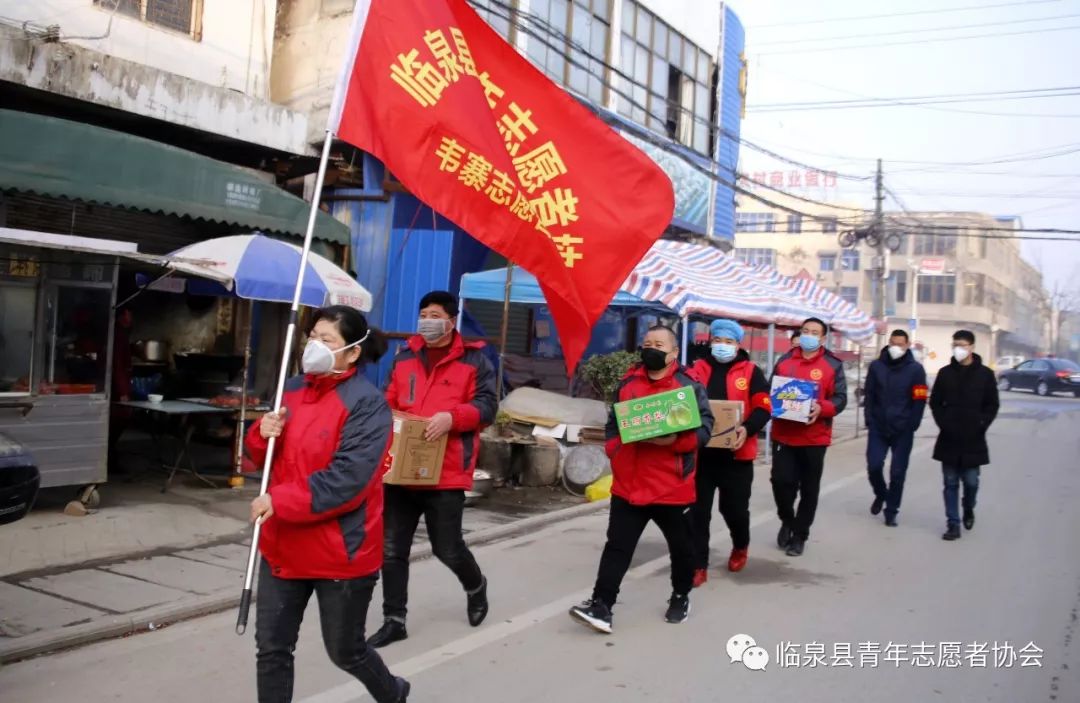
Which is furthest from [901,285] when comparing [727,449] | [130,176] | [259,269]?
[727,449]

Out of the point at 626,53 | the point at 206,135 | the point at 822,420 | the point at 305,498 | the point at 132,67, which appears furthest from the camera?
the point at 626,53

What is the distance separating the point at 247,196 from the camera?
36.4ft

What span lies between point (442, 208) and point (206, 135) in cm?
832

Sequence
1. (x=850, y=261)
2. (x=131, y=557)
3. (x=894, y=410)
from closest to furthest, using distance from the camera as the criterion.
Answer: (x=131, y=557) → (x=894, y=410) → (x=850, y=261)

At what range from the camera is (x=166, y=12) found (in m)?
11.6

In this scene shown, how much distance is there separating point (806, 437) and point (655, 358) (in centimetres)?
279

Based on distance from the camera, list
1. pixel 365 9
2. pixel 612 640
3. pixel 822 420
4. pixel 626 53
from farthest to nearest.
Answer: pixel 626 53, pixel 822 420, pixel 612 640, pixel 365 9

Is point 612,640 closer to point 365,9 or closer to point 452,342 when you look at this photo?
point 452,342

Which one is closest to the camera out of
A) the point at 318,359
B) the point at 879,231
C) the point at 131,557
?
the point at 318,359

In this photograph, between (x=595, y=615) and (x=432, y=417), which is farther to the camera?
(x=595, y=615)

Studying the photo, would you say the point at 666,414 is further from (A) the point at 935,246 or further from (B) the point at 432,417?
(A) the point at 935,246

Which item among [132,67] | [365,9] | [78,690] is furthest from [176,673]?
[132,67]

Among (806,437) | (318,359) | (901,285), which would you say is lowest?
(806,437)

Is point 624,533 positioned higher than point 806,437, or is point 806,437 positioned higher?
point 806,437
